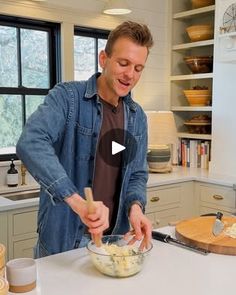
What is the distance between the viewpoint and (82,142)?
4.98 feet

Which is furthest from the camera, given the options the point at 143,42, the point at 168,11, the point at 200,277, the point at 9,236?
the point at 168,11

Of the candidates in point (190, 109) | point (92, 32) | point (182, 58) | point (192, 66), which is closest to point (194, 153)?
point (190, 109)

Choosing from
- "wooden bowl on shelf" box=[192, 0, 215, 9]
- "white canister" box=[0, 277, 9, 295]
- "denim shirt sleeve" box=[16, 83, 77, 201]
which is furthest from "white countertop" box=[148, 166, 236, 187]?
"white canister" box=[0, 277, 9, 295]

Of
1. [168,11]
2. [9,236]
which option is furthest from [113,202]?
[168,11]

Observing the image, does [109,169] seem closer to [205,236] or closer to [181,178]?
[205,236]

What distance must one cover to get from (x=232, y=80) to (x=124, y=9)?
43.5 inches

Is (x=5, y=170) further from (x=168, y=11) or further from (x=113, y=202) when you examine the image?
(x=168, y=11)

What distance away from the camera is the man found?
1.30 m

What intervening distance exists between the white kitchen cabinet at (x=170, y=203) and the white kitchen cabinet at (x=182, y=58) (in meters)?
0.69

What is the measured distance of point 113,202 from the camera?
1.62 metres

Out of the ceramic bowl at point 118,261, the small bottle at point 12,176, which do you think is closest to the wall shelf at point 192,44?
the small bottle at point 12,176

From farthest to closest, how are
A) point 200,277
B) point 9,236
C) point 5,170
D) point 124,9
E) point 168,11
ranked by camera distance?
point 168,11 → point 124,9 → point 5,170 → point 9,236 → point 200,277

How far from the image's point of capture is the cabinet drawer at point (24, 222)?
99.6 inches

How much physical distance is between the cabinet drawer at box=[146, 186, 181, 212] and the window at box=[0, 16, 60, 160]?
1147mm
